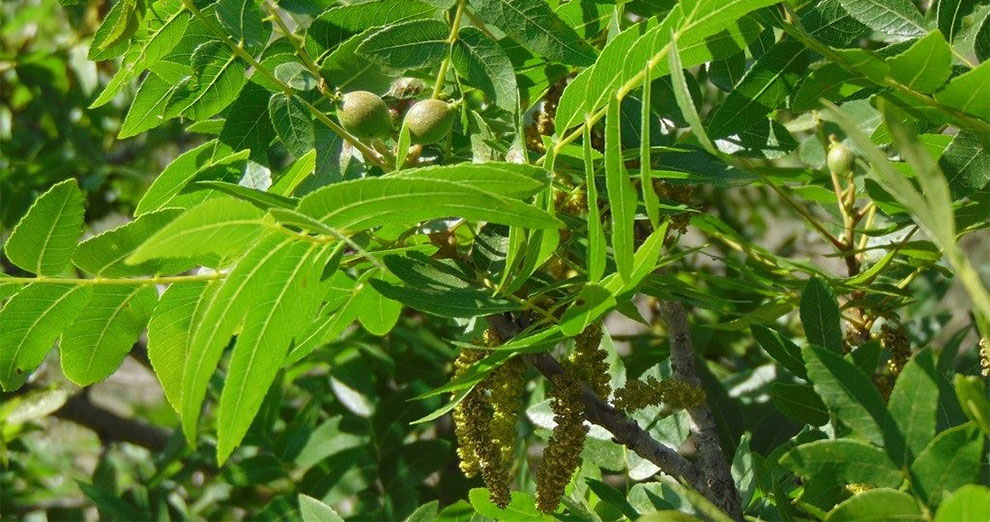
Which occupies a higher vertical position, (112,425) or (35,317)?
(35,317)

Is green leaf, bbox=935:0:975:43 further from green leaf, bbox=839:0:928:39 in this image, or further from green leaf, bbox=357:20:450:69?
green leaf, bbox=357:20:450:69

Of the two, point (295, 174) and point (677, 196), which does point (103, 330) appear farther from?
point (677, 196)

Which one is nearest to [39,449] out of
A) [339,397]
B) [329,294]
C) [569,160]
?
[339,397]

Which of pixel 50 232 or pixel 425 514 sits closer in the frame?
pixel 50 232

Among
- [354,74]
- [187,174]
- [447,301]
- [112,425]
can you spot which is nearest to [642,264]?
[447,301]

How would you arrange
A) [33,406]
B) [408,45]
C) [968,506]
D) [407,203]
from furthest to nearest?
[33,406], [408,45], [407,203], [968,506]

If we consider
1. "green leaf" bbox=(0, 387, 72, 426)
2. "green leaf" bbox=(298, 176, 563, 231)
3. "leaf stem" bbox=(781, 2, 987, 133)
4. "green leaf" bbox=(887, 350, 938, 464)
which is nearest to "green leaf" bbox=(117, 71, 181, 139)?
"green leaf" bbox=(298, 176, 563, 231)

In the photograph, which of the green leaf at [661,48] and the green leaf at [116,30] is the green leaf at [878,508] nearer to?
the green leaf at [661,48]

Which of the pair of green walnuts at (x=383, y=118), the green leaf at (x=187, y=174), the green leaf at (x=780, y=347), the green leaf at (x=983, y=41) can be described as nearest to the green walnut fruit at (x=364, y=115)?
the pair of green walnuts at (x=383, y=118)
